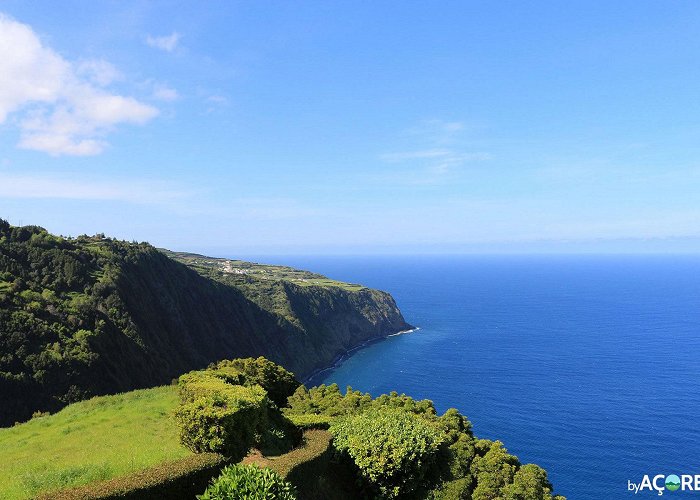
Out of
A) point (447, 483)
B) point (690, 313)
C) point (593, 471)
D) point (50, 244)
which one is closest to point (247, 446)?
point (447, 483)

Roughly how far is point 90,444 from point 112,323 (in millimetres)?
61609

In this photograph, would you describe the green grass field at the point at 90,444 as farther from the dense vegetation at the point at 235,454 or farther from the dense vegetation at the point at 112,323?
the dense vegetation at the point at 112,323

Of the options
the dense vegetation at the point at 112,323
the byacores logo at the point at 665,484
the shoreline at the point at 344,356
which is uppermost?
the dense vegetation at the point at 112,323

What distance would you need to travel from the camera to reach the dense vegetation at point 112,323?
5797 cm

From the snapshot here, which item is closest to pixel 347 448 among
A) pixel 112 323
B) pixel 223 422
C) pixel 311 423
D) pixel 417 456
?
pixel 417 456

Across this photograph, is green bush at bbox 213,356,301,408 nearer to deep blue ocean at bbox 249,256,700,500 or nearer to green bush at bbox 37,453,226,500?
green bush at bbox 37,453,226,500

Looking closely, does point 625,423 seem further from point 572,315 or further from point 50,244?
point 572,315

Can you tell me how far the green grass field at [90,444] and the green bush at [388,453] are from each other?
28.6ft

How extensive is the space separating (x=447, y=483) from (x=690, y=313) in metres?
207

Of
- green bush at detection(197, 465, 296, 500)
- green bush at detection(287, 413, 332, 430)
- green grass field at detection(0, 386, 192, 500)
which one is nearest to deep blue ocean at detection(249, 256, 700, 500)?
green bush at detection(287, 413, 332, 430)

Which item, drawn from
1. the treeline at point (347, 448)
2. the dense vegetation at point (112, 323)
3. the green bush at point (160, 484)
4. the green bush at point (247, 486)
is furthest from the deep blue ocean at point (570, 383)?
the green bush at point (247, 486)

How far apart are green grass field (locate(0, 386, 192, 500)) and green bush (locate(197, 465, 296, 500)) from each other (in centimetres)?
443

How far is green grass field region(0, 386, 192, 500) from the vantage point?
15039 millimetres

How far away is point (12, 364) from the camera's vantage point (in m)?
55.4
